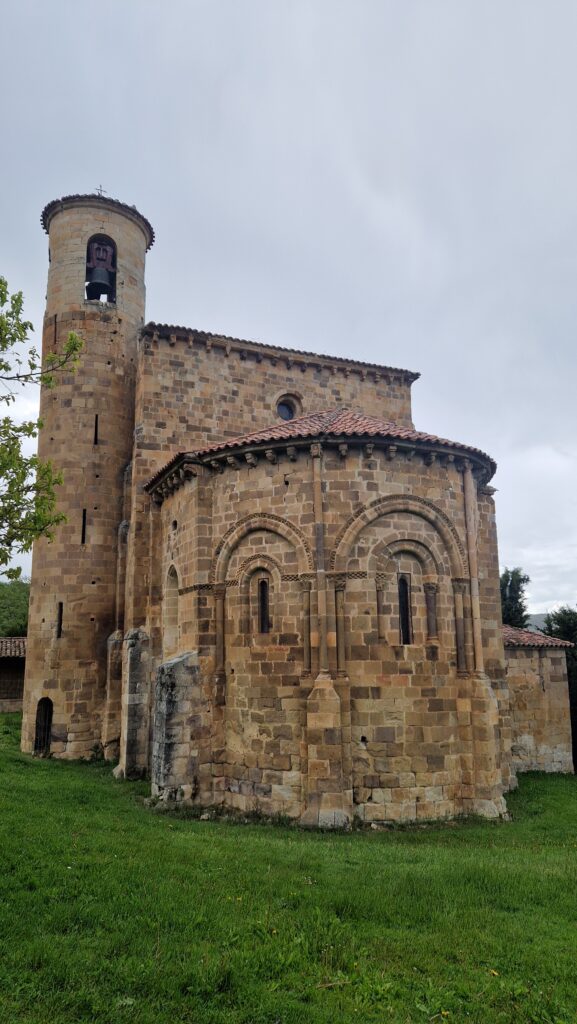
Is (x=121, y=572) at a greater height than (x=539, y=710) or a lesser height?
greater

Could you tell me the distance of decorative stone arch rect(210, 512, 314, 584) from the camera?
39.9 ft

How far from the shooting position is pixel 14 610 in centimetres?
4197

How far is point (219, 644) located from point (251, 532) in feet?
7.72

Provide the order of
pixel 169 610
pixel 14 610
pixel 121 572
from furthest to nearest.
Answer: pixel 14 610
pixel 121 572
pixel 169 610

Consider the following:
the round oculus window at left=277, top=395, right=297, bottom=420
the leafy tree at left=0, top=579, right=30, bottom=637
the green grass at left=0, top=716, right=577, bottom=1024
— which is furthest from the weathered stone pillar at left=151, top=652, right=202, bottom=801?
the leafy tree at left=0, top=579, right=30, bottom=637

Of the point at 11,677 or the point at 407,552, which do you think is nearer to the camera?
the point at 407,552

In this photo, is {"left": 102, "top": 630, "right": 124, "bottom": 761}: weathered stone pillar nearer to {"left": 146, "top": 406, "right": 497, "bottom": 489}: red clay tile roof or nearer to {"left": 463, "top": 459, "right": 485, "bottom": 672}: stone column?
{"left": 146, "top": 406, "right": 497, "bottom": 489}: red clay tile roof

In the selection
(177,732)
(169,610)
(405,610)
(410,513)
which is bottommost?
(177,732)

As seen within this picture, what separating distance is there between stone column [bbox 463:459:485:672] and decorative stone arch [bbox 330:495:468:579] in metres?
0.18

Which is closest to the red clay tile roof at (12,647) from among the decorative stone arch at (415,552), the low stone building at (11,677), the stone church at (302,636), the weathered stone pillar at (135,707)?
the low stone building at (11,677)

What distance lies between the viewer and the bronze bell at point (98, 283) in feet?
63.9

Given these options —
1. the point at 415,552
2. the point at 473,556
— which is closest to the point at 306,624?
the point at 415,552

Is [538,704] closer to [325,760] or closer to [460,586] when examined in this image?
[460,586]

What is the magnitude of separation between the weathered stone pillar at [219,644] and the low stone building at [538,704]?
9.28m
